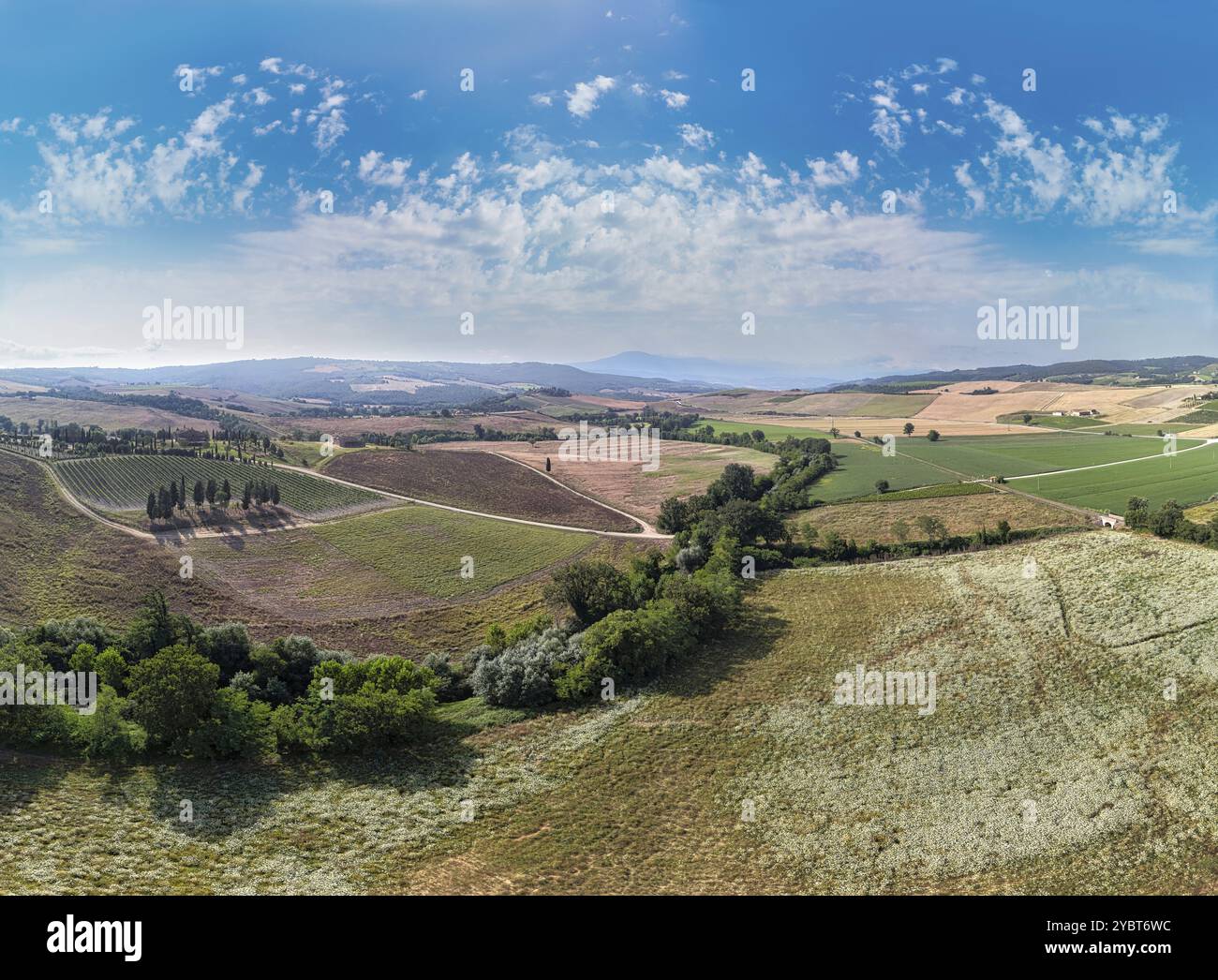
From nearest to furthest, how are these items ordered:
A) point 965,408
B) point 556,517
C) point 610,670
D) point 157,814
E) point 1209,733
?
point 157,814 < point 1209,733 < point 610,670 < point 556,517 < point 965,408

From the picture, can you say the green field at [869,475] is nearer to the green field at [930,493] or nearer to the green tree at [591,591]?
the green field at [930,493]

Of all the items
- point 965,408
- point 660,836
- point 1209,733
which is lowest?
point 660,836

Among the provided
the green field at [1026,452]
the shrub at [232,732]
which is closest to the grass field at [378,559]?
the shrub at [232,732]

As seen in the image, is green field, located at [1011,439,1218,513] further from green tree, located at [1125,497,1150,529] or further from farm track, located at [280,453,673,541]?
farm track, located at [280,453,673,541]

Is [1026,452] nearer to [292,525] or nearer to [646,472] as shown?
A: [646,472]

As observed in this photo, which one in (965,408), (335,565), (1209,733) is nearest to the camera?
(1209,733)

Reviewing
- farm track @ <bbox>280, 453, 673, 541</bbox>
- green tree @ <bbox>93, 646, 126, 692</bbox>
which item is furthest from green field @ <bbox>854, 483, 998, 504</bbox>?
green tree @ <bbox>93, 646, 126, 692</bbox>

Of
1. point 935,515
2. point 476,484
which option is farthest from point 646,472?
point 935,515
